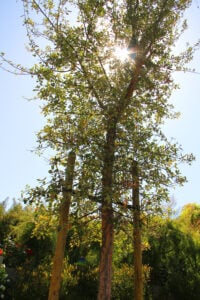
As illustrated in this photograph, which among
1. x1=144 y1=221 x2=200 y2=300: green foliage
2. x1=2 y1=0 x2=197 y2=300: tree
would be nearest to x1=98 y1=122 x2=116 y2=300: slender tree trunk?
x1=2 y1=0 x2=197 y2=300: tree

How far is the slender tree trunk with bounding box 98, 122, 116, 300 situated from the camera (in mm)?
4816

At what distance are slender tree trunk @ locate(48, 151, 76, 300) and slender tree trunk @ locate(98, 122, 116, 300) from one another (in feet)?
1.99

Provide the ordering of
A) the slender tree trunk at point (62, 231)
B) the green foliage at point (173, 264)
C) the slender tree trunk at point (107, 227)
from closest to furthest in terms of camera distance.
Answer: the slender tree trunk at point (62, 231)
the slender tree trunk at point (107, 227)
the green foliage at point (173, 264)

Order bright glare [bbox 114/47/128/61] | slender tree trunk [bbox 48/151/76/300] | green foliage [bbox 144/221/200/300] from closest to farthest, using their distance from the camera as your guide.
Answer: slender tree trunk [bbox 48/151/76/300], bright glare [bbox 114/47/128/61], green foliage [bbox 144/221/200/300]

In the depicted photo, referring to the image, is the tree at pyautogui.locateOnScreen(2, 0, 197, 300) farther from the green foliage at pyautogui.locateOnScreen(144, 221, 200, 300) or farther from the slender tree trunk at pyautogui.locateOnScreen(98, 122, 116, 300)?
the green foliage at pyautogui.locateOnScreen(144, 221, 200, 300)

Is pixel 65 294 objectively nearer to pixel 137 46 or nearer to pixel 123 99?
pixel 123 99

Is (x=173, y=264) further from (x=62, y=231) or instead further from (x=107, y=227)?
(x=62, y=231)

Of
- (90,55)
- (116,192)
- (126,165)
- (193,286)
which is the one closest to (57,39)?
(90,55)

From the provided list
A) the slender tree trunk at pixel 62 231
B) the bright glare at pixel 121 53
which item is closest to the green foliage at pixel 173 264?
the slender tree trunk at pixel 62 231

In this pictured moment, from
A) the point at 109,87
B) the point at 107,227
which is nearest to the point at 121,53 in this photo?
the point at 109,87

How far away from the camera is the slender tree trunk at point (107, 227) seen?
15.8 ft

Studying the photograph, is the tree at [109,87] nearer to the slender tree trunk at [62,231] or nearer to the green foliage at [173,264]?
the slender tree trunk at [62,231]

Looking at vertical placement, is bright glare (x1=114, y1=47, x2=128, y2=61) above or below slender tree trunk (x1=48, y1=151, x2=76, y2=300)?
above

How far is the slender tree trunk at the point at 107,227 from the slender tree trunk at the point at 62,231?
1.99 feet
